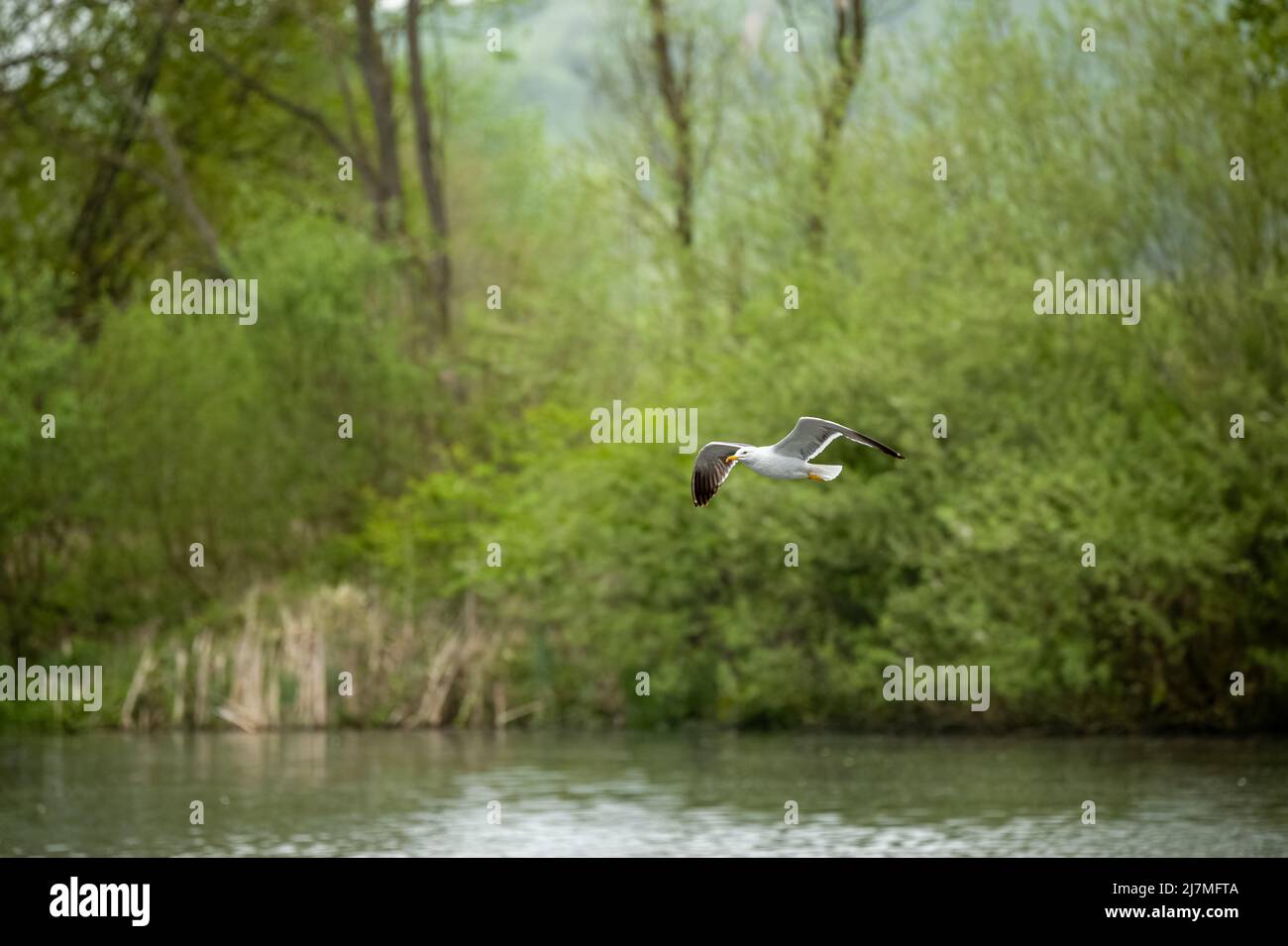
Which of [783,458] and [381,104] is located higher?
[381,104]

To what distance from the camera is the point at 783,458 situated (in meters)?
13.0

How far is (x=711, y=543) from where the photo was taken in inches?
1399

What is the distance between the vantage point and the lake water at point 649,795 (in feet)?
73.3

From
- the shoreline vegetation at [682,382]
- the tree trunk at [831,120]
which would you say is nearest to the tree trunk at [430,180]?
the shoreline vegetation at [682,382]

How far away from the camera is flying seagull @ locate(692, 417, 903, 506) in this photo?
12828mm

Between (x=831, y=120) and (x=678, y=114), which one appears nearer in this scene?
(x=831, y=120)

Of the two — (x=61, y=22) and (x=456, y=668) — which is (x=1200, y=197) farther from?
(x=61, y=22)

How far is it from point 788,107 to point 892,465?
358 inches

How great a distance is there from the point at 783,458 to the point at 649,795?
14276 millimetres

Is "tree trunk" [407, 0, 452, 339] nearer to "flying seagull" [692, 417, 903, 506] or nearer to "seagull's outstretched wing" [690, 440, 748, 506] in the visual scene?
"seagull's outstretched wing" [690, 440, 748, 506]

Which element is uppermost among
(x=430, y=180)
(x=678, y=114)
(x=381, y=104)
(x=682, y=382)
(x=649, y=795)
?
(x=381, y=104)

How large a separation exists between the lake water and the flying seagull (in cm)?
825

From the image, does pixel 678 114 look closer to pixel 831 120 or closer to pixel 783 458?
pixel 831 120

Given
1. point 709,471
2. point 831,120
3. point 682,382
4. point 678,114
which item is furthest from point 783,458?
point 678,114
